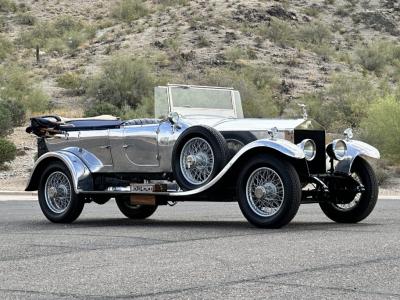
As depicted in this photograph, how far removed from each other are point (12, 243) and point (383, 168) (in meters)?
23.8

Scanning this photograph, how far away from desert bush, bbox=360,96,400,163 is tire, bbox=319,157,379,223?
21.0 metres

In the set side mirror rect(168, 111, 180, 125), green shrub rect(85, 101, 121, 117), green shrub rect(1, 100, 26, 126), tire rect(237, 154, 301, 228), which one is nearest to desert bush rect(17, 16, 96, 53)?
green shrub rect(85, 101, 121, 117)

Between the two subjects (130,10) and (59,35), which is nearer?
(59,35)

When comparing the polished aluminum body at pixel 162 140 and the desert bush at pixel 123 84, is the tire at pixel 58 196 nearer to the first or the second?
the polished aluminum body at pixel 162 140

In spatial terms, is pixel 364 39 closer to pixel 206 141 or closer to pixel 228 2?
pixel 228 2

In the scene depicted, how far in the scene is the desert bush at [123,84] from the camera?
151ft

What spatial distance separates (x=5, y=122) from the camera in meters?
36.5

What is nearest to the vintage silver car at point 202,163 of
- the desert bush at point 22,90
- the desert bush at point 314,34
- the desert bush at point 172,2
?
the desert bush at point 22,90

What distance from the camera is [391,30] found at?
216 feet

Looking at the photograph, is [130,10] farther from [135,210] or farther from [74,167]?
[74,167]

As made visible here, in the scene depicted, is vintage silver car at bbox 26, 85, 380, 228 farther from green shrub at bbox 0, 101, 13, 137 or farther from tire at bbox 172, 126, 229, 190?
green shrub at bbox 0, 101, 13, 137

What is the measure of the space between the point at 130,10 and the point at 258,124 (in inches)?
2245

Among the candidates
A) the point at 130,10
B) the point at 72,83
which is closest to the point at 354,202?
the point at 72,83

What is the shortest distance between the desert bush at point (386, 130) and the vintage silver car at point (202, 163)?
20.2 m
